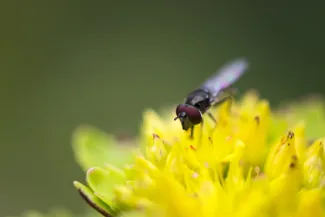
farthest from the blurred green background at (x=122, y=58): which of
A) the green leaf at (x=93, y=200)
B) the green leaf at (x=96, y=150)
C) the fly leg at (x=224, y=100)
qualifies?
the green leaf at (x=93, y=200)

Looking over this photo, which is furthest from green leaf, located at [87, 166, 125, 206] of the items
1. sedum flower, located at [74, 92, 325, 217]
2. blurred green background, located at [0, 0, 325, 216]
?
blurred green background, located at [0, 0, 325, 216]

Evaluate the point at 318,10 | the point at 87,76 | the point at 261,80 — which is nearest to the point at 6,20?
the point at 87,76

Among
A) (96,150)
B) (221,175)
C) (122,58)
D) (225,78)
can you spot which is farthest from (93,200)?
(122,58)

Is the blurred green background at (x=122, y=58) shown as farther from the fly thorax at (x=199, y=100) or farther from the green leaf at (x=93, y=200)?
the green leaf at (x=93, y=200)

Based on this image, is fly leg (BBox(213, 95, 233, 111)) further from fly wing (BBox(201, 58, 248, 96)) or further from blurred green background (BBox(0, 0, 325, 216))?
blurred green background (BBox(0, 0, 325, 216))

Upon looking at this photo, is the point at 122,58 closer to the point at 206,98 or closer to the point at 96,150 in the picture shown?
the point at 96,150

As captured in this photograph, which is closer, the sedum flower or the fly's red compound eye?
the sedum flower
